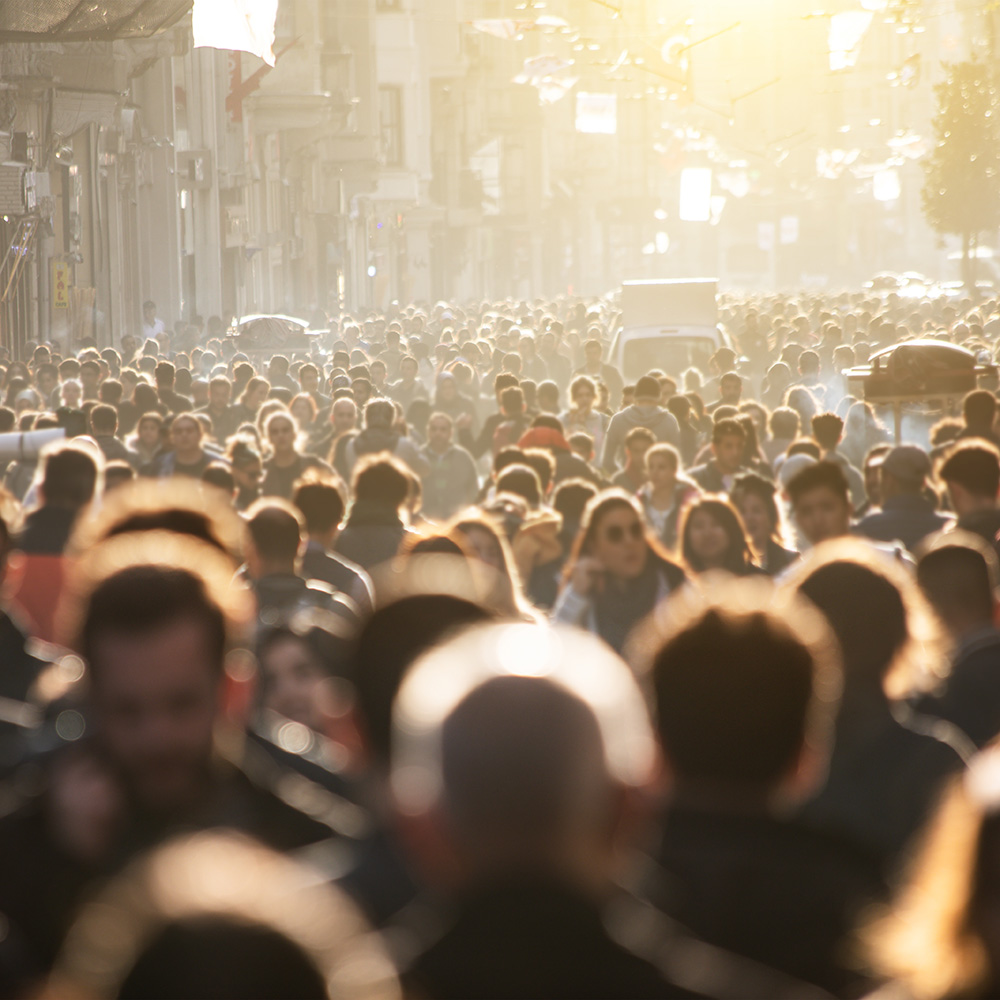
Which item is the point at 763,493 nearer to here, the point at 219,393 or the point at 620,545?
the point at 620,545

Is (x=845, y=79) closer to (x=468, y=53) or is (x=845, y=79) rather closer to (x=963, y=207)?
(x=468, y=53)

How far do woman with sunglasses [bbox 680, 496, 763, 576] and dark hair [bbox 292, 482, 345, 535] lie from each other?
142cm

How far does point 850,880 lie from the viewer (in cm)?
287

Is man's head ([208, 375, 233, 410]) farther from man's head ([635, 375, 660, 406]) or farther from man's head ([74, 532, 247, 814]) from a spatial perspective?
man's head ([74, 532, 247, 814])

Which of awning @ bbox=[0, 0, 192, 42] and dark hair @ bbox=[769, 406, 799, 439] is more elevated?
awning @ bbox=[0, 0, 192, 42]

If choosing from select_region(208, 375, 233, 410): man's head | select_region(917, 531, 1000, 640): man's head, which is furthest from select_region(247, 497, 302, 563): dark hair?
select_region(208, 375, 233, 410): man's head

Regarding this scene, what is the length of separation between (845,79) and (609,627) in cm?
11905

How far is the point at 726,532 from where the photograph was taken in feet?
25.4

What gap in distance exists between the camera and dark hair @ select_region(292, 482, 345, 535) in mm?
7414

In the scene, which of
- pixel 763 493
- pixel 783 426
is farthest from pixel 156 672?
pixel 783 426

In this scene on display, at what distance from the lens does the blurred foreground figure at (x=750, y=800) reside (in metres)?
2.82

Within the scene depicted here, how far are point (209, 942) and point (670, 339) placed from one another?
74.1 ft

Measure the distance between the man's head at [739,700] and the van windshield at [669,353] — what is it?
2051cm

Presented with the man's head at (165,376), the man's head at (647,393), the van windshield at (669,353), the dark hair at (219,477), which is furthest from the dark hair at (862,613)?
the van windshield at (669,353)
